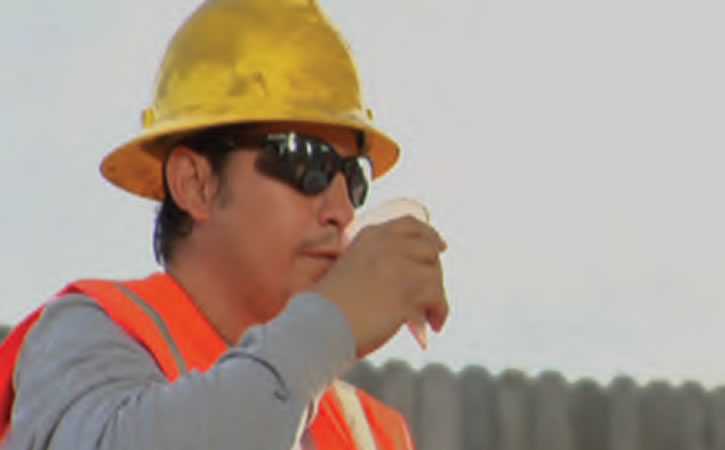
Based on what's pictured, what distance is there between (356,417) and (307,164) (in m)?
0.63

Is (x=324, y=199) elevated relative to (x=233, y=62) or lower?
lower

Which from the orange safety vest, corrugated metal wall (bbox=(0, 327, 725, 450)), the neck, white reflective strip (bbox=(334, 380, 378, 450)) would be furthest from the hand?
corrugated metal wall (bbox=(0, 327, 725, 450))

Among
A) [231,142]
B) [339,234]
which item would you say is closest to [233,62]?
[231,142]

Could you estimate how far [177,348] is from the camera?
2.65m

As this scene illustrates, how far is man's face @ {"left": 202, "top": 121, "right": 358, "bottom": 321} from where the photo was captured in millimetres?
2787

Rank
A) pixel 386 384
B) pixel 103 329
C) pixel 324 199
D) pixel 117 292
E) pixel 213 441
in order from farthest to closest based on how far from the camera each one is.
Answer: pixel 386 384, pixel 324 199, pixel 117 292, pixel 103 329, pixel 213 441

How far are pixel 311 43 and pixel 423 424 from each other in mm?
8674

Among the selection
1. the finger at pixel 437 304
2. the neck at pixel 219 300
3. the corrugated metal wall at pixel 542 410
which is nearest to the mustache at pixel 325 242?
the neck at pixel 219 300

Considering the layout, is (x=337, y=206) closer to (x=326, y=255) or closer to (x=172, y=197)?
(x=326, y=255)

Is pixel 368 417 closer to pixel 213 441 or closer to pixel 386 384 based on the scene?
pixel 213 441

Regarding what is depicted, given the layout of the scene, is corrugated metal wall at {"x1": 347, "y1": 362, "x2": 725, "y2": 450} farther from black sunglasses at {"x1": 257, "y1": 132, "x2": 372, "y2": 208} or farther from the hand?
the hand

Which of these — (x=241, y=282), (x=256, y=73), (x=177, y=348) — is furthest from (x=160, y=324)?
(x=256, y=73)

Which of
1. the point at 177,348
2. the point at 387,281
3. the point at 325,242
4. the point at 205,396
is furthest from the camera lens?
the point at 325,242

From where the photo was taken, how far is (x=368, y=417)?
129 inches
